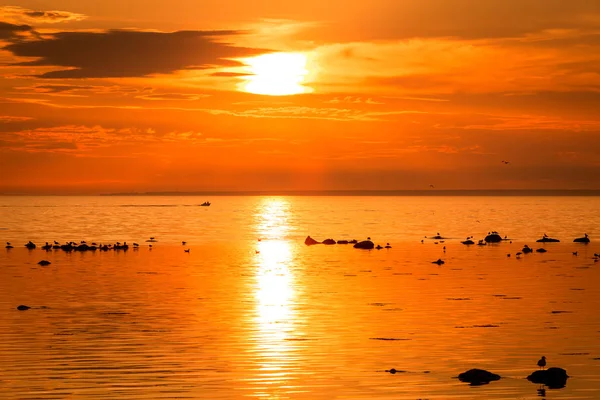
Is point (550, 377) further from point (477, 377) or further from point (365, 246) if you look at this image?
point (365, 246)

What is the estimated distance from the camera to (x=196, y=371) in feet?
106

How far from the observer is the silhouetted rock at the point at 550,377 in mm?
30125

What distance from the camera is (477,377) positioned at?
30484mm

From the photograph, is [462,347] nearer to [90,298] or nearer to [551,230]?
A: [90,298]

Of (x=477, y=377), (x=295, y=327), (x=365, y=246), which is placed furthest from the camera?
(x=365, y=246)

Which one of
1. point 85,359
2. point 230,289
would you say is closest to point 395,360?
point 85,359

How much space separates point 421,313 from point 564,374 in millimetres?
16366

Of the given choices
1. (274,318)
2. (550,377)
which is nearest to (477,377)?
(550,377)

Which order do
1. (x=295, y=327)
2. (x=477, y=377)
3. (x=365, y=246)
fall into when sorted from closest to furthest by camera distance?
(x=477, y=377) → (x=295, y=327) → (x=365, y=246)

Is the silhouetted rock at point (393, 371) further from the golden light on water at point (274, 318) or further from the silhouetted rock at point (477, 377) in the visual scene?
the golden light on water at point (274, 318)

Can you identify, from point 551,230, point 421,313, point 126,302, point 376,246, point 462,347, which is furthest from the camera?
point 551,230

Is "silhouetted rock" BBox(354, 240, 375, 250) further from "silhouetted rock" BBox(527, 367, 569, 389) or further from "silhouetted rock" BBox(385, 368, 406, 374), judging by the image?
"silhouetted rock" BBox(527, 367, 569, 389)

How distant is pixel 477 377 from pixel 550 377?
253 cm

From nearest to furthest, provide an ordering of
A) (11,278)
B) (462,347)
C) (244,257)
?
(462,347) < (11,278) < (244,257)
